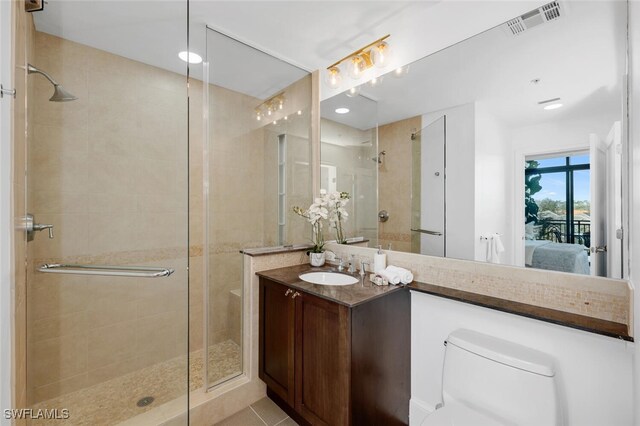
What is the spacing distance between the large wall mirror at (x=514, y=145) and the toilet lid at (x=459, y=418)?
71 centimetres

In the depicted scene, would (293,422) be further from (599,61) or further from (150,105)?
(599,61)

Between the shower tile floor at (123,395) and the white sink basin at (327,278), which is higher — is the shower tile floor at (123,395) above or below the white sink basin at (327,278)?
below

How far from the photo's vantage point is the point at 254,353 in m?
1.89

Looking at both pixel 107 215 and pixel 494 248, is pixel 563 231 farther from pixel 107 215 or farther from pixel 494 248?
pixel 107 215

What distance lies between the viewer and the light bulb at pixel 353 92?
2094 millimetres

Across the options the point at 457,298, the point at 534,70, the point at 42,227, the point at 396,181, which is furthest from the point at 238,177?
the point at 534,70

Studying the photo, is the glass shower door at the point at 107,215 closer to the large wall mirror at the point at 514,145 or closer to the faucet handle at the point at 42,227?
the faucet handle at the point at 42,227

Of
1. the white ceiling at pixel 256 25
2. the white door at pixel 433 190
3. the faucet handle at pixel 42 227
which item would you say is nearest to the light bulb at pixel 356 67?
the white ceiling at pixel 256 25

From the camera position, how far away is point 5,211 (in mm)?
818

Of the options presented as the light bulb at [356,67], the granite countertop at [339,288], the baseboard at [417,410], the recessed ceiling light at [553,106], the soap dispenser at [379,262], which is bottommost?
the baseboard at [417,410]

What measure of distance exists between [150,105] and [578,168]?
2.26 metres

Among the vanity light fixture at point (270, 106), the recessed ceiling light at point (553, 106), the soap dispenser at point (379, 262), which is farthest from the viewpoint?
the vanity light fixture at point (270, 106)

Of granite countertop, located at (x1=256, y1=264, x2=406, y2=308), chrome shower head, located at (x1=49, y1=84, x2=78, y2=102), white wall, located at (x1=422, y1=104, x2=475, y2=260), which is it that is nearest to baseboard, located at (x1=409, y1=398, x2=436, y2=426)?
granite countertop, located at (x1=256, y1=264, x2=406, y2=308)

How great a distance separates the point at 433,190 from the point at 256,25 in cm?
169
